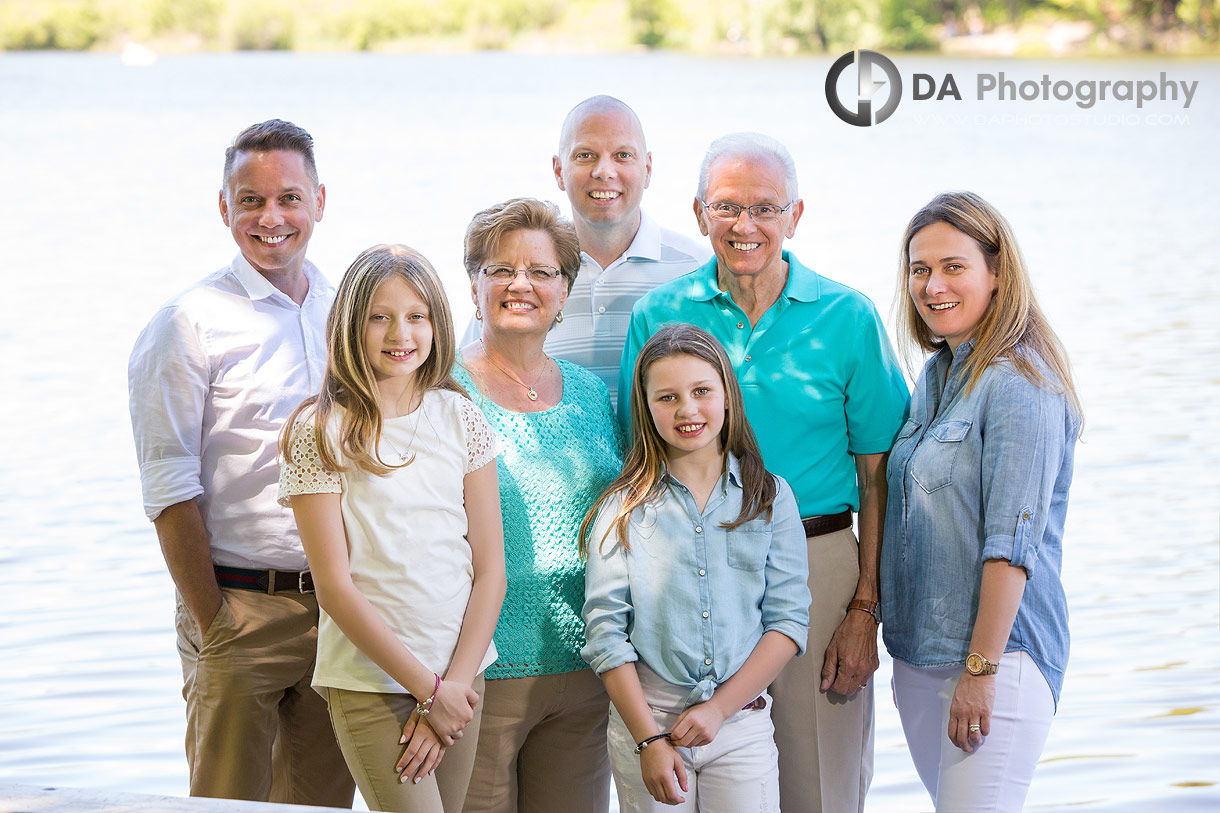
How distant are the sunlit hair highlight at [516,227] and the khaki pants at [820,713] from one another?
0.87m

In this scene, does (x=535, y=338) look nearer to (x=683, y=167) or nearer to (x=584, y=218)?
(x=584, y=218)

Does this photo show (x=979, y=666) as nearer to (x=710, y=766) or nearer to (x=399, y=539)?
(x=710, y=766)

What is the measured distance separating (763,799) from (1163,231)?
1810cm

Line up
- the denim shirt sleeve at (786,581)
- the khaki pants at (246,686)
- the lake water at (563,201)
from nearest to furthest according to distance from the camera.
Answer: the denim shirt sleeve at (786,581), the khaki pants at (246,686), the lake water at (563,201)

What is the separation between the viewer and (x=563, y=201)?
52.6 ft

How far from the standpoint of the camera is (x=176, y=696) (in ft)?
18.1

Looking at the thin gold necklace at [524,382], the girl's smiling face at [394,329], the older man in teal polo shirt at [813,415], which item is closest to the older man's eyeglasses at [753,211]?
the older man in teal polo shirt at [813,415]

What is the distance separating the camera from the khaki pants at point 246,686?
2.92 metres

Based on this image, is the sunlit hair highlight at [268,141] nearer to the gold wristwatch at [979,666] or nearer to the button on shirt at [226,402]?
the button on shirt at [226,402]

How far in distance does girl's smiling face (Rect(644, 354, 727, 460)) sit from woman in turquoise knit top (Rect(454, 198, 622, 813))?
0.70 feet

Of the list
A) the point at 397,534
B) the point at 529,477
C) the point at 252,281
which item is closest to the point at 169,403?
the point at 252,281

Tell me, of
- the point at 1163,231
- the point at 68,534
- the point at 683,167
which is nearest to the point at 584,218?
the point at 68,534

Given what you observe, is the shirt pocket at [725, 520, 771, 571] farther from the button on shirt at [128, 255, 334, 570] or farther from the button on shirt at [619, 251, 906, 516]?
the button on shirt at [128, 255, 334, 570]

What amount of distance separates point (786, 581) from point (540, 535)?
54cm
